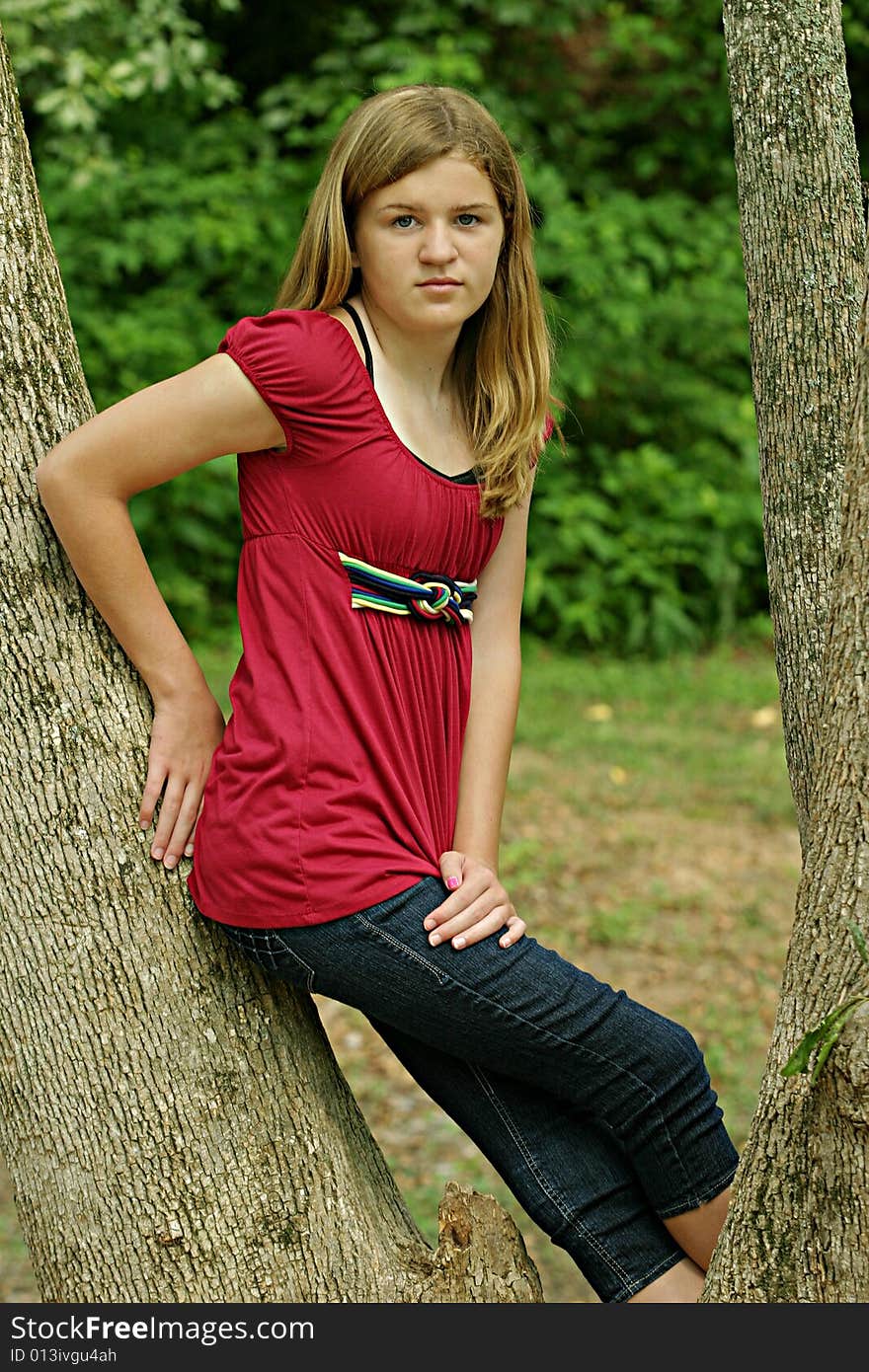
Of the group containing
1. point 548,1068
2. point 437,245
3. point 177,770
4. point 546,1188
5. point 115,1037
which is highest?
point 437,245

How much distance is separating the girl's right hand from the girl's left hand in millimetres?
315

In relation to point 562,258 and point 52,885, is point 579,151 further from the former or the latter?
point 52,885

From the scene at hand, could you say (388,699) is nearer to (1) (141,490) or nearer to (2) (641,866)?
(1) (141,490)

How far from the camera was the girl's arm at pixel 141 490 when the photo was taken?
1.77 meters

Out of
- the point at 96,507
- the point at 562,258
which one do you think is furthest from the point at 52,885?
the point at 562,258

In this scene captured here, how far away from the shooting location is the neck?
199 centimetres

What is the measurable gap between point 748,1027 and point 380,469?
2803 millimetres

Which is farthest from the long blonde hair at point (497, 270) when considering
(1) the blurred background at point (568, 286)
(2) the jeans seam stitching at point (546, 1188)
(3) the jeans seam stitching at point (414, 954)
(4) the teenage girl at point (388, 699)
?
(1) the blurred background at point (568, 286)

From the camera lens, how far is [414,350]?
2.00 meters

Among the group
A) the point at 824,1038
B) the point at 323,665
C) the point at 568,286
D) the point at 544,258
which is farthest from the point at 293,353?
the point at 568,286

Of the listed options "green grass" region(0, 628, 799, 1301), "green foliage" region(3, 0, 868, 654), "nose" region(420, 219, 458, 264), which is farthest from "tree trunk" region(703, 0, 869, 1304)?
"green foliage" region(3, 0, 868, 654)

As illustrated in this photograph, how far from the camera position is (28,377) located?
1779 millimetres

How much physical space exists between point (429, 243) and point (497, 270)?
0.68 ft

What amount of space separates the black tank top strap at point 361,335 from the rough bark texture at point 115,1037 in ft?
1.25
